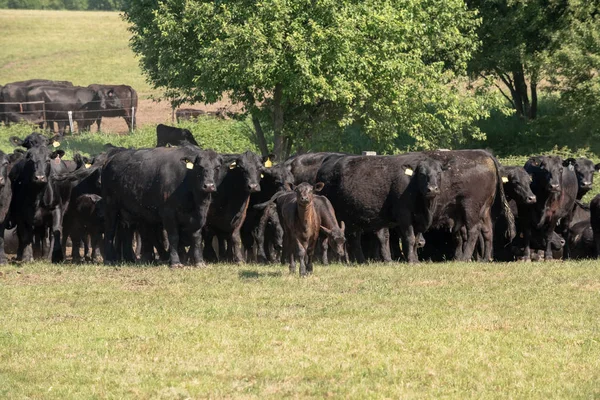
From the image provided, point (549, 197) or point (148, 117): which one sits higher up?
point (549, 197)

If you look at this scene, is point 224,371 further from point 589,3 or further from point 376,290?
point 589,3

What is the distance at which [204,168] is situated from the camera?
18672mm

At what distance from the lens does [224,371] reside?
10383 mm

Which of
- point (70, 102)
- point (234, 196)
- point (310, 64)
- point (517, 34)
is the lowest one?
point (70, 102)

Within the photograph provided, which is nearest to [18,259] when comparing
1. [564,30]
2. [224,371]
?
[224,371]

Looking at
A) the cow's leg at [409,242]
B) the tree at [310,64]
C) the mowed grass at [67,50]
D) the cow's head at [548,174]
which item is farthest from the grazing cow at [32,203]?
the mowed grass at [67,50]

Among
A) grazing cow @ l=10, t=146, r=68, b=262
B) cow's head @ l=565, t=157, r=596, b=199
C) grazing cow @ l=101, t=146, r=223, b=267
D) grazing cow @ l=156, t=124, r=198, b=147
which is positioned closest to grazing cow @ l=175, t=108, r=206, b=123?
grazing cow @ l=156, t=124, r=198, b=147

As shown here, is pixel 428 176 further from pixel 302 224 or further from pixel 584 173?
pixel 584 173

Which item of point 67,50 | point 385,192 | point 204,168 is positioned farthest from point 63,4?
point 204,168

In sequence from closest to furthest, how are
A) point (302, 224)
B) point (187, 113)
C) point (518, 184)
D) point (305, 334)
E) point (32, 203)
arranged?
point (305, 334) → point (302, 224) → point (32, 203) → point (518, 184) → point (187, 113)

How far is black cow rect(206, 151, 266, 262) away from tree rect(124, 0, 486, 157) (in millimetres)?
9331

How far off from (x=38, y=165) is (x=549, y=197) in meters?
9.30

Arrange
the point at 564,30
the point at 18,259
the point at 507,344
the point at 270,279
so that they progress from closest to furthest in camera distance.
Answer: the point at 507,344, the point at 270,279, the point at 18,259, the point at 564,30

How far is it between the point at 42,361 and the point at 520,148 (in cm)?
3406
